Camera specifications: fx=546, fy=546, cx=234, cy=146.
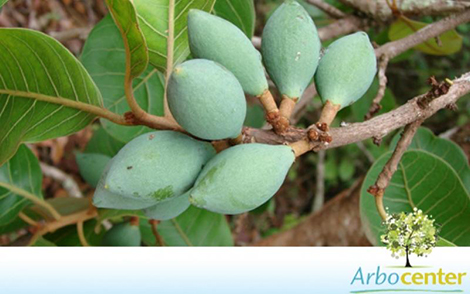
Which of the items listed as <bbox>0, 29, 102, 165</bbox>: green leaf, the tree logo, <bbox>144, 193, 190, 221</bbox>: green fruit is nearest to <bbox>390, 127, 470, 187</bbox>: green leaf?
the tree logo

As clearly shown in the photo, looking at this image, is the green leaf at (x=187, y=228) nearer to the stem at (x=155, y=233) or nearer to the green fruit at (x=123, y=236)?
the stem at (x=155, y=233)

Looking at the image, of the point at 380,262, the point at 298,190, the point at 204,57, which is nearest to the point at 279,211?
the point at 298,190

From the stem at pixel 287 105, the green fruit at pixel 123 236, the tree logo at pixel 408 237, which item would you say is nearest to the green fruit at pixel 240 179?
the stem at pixel 287 105

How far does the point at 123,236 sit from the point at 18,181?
31cm

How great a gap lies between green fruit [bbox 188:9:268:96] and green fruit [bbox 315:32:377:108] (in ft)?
0.39

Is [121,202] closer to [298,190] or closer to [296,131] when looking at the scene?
[296,131]

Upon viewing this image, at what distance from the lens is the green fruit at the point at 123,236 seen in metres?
1.36

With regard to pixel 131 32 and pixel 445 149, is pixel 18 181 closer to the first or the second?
pixel 131 32

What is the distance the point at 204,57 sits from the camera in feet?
2.66

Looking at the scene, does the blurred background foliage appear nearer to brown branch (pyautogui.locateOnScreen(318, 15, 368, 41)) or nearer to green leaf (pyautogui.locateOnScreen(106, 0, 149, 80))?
brown branch (pyautogui.locateOnScreen(318, 15, 368, 41))

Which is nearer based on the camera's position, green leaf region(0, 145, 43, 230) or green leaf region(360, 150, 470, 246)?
green leaf region(360, 150, 470, 246)

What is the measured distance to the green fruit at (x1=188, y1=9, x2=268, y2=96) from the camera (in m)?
0.80

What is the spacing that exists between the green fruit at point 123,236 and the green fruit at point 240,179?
0.68 metres

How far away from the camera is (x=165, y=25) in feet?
3.14
